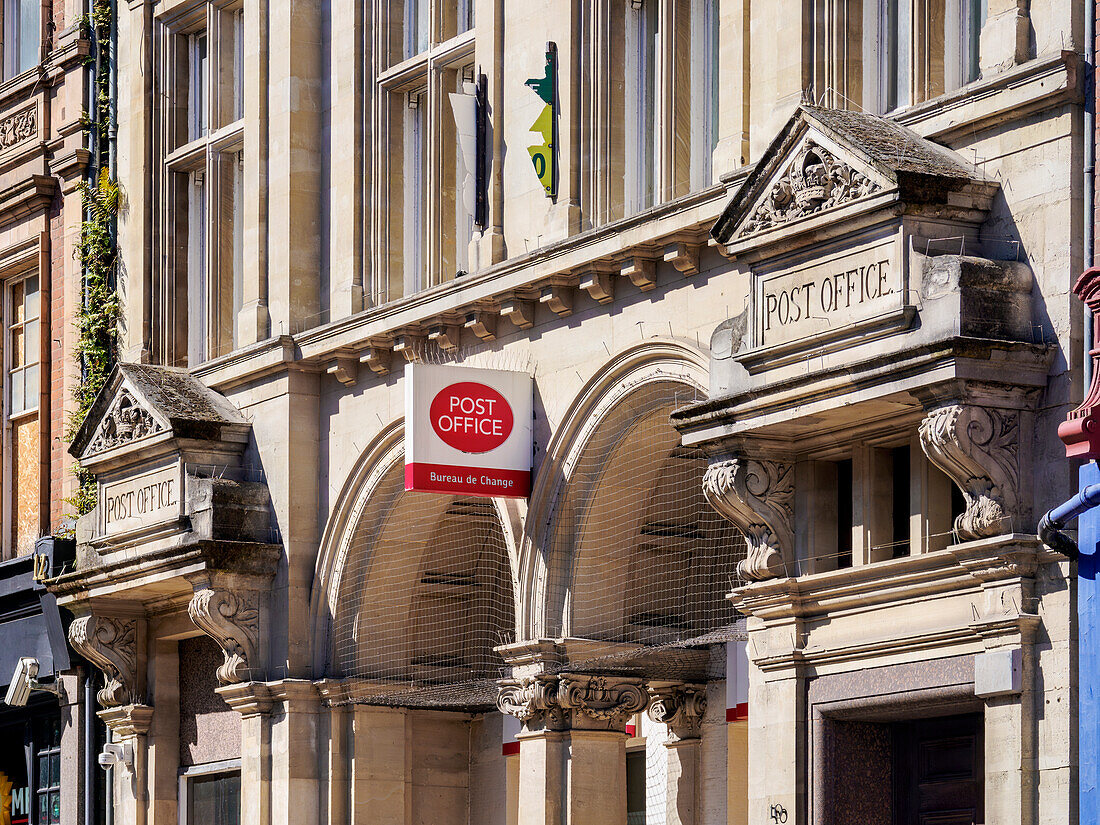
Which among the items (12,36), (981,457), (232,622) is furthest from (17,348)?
(981,457)

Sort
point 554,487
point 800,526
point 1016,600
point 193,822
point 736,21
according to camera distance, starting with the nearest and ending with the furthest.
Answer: point 1016,600 < point 800,526 < point 736,21 < point 554,487 < point 193,822

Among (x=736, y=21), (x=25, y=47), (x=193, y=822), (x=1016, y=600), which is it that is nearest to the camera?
(x=1016, y=600)

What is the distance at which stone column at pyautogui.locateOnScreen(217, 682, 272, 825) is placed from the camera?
72.7 feet

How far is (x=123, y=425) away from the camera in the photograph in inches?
938

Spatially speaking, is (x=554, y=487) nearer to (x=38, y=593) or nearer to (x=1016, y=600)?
(x=1016, y=600)

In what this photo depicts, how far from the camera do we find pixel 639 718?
72.0 feet

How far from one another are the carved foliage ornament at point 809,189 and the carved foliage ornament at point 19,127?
14.5 meters

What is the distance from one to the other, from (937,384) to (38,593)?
48.2 ft

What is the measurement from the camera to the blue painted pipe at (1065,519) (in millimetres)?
13289

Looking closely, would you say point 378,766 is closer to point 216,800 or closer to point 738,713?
point 216,800

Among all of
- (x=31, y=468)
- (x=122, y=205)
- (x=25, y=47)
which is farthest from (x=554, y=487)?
(x=25, y=47)

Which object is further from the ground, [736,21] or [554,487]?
[736,21]

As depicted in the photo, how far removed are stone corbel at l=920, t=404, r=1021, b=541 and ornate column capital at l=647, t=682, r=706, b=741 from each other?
6.42 m

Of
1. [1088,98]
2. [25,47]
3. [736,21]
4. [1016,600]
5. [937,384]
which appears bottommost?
[1016,600]
